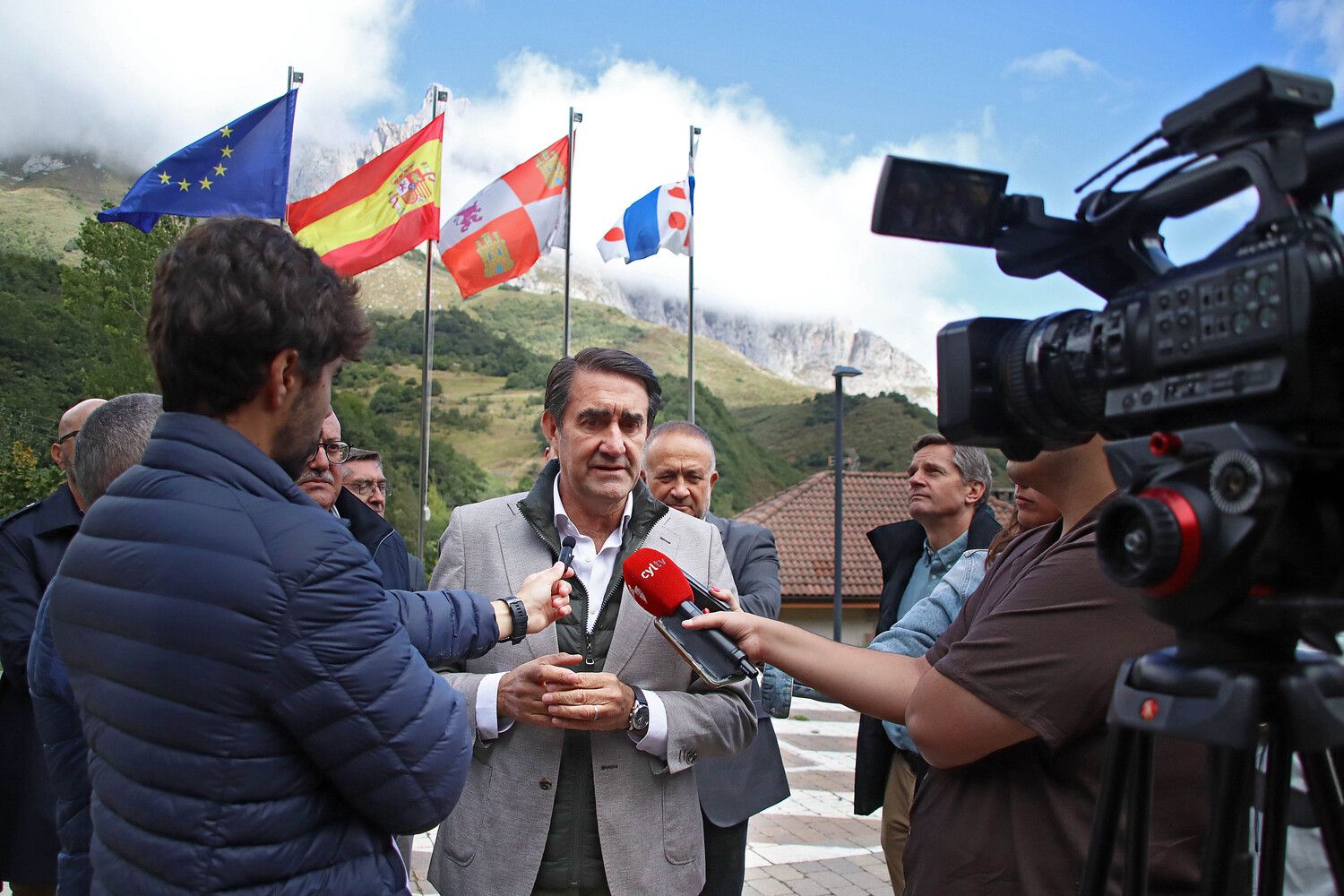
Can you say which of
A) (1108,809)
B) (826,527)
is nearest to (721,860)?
(1108,809)

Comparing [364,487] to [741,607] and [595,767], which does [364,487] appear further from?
[595,767]

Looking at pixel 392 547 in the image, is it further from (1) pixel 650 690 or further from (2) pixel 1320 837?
(2) pixel 1320 837

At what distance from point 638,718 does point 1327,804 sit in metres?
1.49

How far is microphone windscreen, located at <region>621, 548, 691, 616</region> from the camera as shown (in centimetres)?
221

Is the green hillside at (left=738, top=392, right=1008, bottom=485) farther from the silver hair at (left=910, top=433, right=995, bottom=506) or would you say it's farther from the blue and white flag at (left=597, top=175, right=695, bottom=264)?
the silver hair at (left=910, top=433, right=995, bottom=506)

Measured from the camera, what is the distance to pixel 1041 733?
161 centimetres

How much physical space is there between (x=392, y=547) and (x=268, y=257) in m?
2.64

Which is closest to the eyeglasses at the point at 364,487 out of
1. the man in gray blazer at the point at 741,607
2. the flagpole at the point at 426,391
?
the man in gray blazer at the point at 741,607

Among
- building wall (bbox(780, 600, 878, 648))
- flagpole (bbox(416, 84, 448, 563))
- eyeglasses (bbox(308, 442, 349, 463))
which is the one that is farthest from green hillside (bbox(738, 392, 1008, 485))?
eyeglasses (bbox(308, 442, 349, 463))

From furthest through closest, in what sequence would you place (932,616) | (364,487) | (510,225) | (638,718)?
(510,225), (364,487), (932,616), (638,718)

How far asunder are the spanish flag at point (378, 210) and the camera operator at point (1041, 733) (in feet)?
38.1

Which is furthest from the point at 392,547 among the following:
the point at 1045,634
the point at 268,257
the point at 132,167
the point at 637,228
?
the point at 132,167

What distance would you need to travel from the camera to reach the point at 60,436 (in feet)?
12.2

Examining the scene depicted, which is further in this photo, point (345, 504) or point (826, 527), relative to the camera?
point (826, 527)
